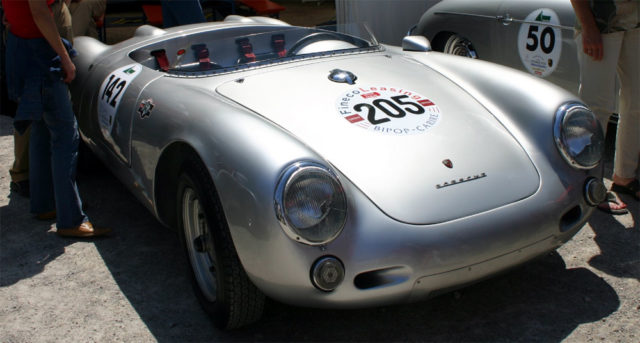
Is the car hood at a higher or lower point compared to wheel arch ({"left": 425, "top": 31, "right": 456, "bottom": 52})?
higher

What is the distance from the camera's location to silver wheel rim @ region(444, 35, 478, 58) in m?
5.19

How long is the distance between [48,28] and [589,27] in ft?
8.94

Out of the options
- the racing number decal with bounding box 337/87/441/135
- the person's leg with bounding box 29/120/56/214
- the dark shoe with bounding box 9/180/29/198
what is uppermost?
the racing number decal with bounding box 337/87/441/135

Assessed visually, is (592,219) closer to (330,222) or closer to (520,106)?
(520,106)

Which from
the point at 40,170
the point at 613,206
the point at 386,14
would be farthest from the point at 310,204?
the point at 386,14

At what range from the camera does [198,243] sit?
9.14 ft

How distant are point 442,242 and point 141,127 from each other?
1535mm

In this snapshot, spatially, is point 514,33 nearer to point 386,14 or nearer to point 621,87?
point 621,87

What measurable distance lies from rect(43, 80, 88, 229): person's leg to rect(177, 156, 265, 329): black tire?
1060 millimetres

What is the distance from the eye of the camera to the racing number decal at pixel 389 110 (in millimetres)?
2752

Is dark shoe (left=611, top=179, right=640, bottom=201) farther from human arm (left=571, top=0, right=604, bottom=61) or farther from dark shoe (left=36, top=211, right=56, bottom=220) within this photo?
dark shoe (left=36, top=211, right=56, bottom=220)

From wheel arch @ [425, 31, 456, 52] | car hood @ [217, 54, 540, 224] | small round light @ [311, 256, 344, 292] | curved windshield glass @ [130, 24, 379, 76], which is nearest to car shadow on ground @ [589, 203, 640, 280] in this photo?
car hood @ [217, 54, 540, 224]

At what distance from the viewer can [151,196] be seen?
3.12m

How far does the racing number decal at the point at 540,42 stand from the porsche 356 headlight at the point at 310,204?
268 centimetres
